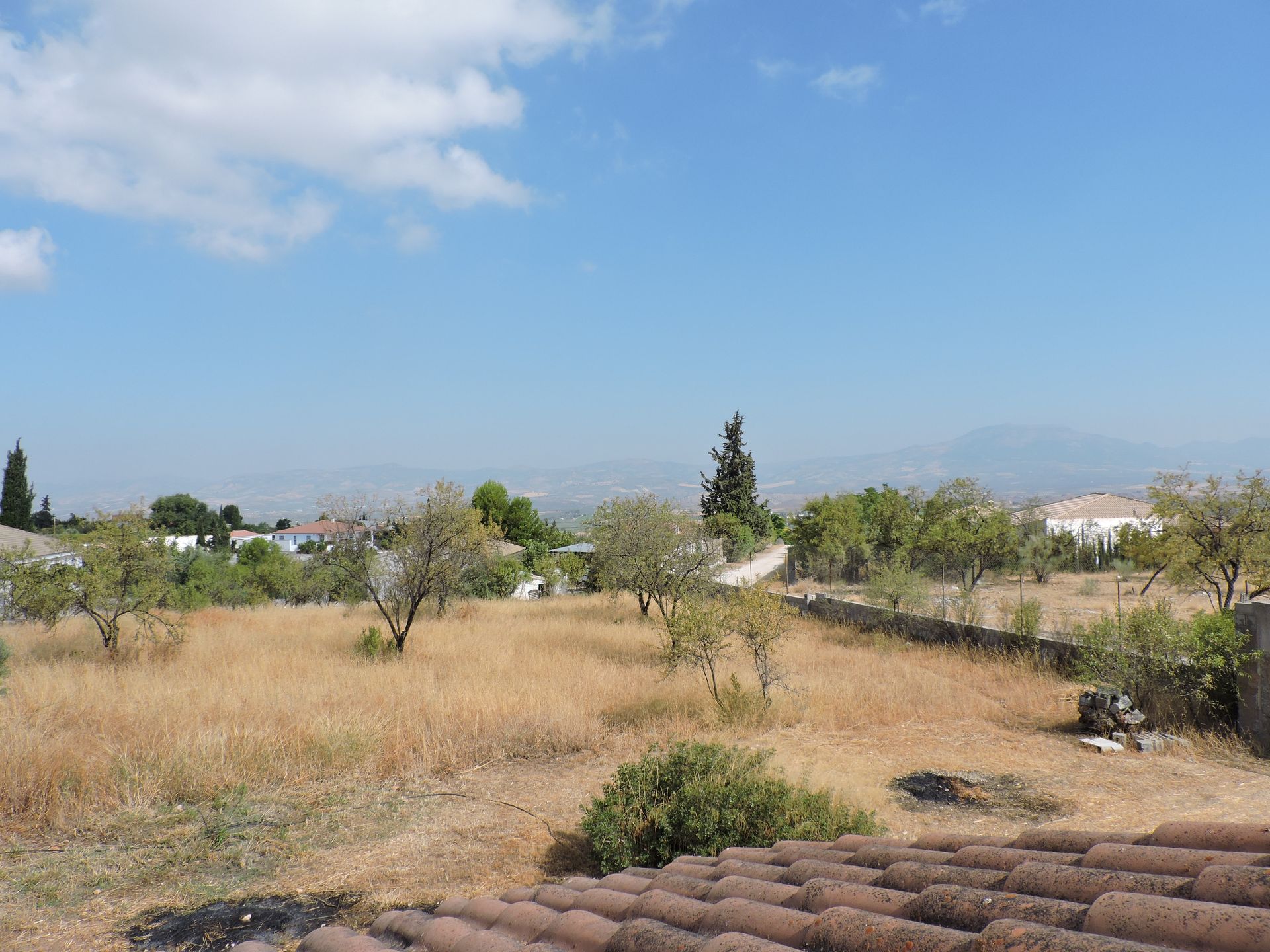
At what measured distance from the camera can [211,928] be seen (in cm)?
512

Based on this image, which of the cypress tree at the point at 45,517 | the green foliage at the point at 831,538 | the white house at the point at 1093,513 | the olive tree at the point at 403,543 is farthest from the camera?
the cypress tree at the point at 45,517

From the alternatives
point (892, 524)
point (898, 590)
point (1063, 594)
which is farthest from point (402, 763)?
point (892, 524)

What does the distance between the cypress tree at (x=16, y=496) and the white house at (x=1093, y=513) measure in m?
70.7

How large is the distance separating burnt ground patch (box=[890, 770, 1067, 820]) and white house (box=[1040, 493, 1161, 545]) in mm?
30767

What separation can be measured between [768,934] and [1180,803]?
7.64m

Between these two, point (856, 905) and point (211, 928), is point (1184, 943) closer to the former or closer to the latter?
point (856, 905)

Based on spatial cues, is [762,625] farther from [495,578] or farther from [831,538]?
[831,538]

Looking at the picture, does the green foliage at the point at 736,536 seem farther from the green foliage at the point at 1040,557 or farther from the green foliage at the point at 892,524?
the green foliage at the point at 1040,557

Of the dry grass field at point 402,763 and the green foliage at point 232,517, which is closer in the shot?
the dry grass field at point 402,763

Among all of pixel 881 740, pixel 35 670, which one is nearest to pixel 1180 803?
pixel 881 740

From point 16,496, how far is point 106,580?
180 feet

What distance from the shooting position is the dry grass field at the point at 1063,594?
17359 mm

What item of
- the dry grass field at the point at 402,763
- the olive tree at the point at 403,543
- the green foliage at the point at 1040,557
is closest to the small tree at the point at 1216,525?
the dry grass field at the point at 402,763

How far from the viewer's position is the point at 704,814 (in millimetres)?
6020
